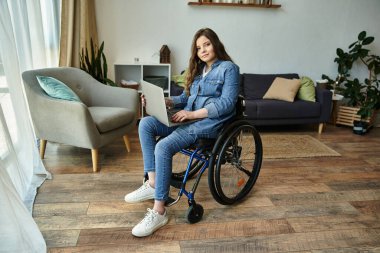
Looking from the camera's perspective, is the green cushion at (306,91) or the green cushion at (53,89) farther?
the green cushion at (306,91)

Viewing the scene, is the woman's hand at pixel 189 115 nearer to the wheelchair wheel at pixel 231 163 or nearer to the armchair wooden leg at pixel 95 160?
the wheelchair wheel at pixel 231 163

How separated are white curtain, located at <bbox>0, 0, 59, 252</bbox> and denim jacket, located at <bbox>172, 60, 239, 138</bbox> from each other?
923mm

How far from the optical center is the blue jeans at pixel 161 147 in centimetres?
159

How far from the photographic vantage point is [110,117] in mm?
2295

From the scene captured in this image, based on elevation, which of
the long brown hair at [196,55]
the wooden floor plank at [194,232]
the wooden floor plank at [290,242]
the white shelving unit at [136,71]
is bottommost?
the wooden floor plank at [290,242]

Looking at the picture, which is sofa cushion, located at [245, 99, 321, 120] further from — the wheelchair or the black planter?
the wheelchair

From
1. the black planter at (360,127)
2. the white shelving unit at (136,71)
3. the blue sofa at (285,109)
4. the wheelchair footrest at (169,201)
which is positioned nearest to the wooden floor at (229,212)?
the wheelchair footrest at (169,201)

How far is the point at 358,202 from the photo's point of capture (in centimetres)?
200

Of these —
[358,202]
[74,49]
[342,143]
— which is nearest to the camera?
[358,202]

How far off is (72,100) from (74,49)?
1065 mm

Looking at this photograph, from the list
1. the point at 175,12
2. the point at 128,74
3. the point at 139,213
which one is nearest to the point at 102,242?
the point at 139,213

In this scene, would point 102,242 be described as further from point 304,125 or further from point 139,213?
point 304,125

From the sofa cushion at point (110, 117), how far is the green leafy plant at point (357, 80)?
274 centimetres

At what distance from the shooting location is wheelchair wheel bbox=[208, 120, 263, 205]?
1.60 meters
